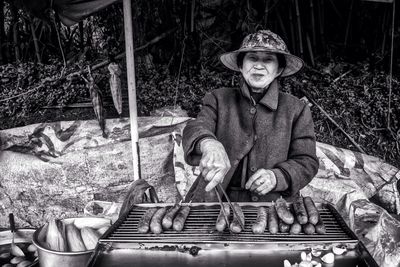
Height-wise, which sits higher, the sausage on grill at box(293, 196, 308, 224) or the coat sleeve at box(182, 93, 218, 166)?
the coat sleeve at box(182, 93, 218, 166)

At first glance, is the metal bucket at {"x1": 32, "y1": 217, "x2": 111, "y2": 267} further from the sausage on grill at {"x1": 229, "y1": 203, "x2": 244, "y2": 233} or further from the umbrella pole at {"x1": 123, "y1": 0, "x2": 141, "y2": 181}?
the umbrella pole at {"x1": 123, "y1": 0, "x2": 141, "y2": 181}

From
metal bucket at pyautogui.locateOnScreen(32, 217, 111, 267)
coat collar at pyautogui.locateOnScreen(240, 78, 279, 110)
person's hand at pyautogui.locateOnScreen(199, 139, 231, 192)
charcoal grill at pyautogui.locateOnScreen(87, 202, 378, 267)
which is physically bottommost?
metal bucket at pyautogui.locateOnScreen(32, 217, 111, 267)

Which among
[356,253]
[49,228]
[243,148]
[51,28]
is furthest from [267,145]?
[51,28]

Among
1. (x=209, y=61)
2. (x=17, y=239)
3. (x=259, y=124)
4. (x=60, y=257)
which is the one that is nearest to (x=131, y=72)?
(x=259, y=124)

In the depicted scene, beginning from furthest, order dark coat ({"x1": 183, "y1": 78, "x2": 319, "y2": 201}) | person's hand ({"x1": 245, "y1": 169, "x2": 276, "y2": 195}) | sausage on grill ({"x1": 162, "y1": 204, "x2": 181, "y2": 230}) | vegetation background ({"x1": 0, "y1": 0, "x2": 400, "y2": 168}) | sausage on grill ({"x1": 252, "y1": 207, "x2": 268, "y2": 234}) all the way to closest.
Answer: vegetation background ({"x1": 0, "y1": 0, "x2": 400, "y2": 168}), dark coat ({"x1": 183, "y1": 78, "x2": 319, "y2": 201}), person's hand ({"x1": 245, "y1": 169, "x2": 276, "y2": 195}), sausage on grill ({"x1": 162, "y1": 204, "x2": 181, "y2": 230}), sausage on grill ({"x1": 252, "y1": 207, "x2": 268, "y2": 234})

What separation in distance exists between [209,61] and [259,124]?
3.37m

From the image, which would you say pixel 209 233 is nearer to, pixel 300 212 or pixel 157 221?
pixel 157 221

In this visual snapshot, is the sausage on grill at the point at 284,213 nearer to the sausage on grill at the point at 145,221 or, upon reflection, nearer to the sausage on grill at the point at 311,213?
the sausage on grill at the point at 311,213

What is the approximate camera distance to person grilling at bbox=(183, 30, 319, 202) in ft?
9.80

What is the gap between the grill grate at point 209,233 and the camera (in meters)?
2.03

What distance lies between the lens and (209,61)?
630cm

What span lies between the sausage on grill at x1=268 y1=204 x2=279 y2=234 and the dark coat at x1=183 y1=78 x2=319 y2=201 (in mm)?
682

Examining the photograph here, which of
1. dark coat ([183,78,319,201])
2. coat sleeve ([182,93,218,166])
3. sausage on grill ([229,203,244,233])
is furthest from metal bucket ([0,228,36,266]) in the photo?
sausage on grill ([229,203,244,233])

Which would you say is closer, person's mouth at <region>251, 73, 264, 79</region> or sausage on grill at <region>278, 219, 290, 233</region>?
sausage on grill at <region>278, 219, 290, 233</region>
